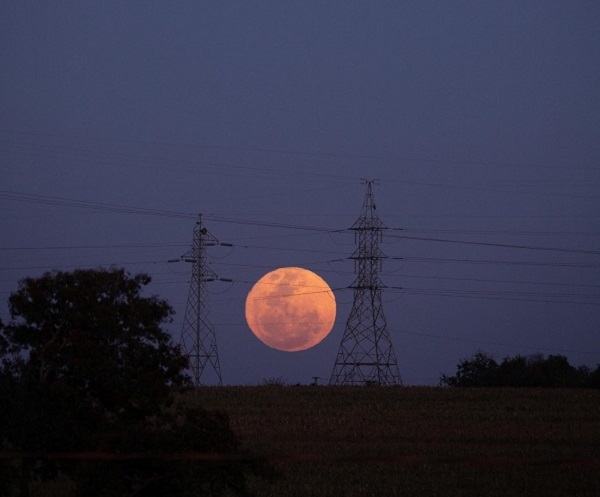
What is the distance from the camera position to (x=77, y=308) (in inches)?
683

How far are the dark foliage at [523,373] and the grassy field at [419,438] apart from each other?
80.7ft

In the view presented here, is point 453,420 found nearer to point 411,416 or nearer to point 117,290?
point 411,416

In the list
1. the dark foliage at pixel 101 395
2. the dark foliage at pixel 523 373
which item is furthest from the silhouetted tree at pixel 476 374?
the dark foliage at pixel 101 395

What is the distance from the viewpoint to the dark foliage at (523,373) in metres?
79.8

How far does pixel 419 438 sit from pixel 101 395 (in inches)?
750

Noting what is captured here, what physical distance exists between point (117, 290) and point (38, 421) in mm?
2728

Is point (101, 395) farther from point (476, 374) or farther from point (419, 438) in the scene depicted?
point (476, 374)

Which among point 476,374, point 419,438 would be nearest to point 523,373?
point 476,374

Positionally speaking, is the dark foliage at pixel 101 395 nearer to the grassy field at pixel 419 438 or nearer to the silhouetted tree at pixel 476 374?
the grassy field at pixel 419 438

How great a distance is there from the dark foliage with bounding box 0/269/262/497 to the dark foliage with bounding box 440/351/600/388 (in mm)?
63529

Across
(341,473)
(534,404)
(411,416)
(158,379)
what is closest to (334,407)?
(411,416)

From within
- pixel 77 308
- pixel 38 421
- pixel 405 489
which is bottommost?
pixel 405 489

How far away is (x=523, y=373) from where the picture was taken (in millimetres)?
82250

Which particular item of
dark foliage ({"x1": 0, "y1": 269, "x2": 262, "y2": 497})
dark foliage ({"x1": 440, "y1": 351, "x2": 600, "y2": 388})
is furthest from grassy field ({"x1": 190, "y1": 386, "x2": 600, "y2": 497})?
dark foliage ({"x1": 440, "y1": 351, "x2": 600, "y2": 388})
